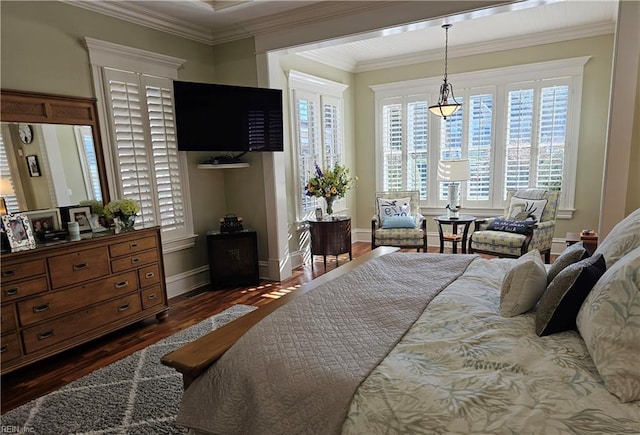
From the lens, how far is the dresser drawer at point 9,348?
7.95 ft

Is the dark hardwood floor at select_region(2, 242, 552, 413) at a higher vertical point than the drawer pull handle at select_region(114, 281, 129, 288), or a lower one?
lower

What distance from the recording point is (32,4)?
2914mm

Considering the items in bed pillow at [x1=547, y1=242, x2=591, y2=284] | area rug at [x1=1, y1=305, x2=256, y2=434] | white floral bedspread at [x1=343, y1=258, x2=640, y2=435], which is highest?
bed pillow at [x1=547, y1=242, x2=591, y2=284]

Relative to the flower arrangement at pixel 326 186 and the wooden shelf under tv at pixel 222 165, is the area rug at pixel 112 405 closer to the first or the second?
the wooden shelf under tv at pixel 222 165

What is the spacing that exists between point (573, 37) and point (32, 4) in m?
5.82

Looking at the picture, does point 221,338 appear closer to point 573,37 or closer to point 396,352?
point 396,352

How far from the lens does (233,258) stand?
4.36 m

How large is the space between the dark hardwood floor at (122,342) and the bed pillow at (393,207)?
1501 millimetres

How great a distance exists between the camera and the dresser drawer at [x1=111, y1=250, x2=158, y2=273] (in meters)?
3.08

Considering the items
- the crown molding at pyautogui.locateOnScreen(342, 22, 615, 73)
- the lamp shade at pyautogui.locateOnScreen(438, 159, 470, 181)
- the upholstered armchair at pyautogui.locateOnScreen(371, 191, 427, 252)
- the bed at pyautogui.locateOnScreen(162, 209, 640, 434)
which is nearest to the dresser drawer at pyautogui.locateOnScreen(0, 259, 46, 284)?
the bed at pyautogui.locateOnScreen(162, 209, 640, 434)

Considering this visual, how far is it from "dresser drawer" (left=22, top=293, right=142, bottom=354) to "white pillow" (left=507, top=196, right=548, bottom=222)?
436 centimetres

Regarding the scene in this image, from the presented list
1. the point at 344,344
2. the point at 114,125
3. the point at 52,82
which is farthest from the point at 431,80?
the point at 344,344

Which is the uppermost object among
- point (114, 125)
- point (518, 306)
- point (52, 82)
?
point (52, 82)

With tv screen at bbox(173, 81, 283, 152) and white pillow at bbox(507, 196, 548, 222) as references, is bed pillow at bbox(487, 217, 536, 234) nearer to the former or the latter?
white pillow at bbox(507, 196, 548, 222)
